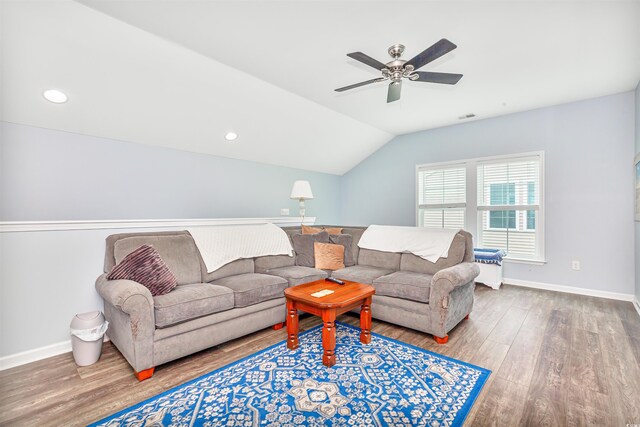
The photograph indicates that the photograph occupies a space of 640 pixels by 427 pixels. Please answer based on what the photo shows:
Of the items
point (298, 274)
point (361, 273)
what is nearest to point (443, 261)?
point (361, 273)

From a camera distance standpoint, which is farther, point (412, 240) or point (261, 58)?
point (412, 240)

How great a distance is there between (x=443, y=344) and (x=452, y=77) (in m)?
2.27

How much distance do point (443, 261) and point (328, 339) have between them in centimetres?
166

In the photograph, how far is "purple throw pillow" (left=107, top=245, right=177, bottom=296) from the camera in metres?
2.33

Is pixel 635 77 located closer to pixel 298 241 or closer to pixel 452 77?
pixel 452 77

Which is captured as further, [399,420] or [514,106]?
[514,106]

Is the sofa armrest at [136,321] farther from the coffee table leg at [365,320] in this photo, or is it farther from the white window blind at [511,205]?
the white window blind at [511,205]

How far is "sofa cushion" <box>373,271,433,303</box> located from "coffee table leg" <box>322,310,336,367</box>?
2.87ft

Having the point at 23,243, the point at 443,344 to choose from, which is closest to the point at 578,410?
the point at 443,344

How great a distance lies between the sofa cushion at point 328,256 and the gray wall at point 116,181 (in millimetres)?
1463

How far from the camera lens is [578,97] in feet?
12.9

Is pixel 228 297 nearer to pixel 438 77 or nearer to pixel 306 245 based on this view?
pixel 306 245

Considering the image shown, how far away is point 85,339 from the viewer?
87.1 inches

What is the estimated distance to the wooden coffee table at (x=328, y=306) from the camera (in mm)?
2188
